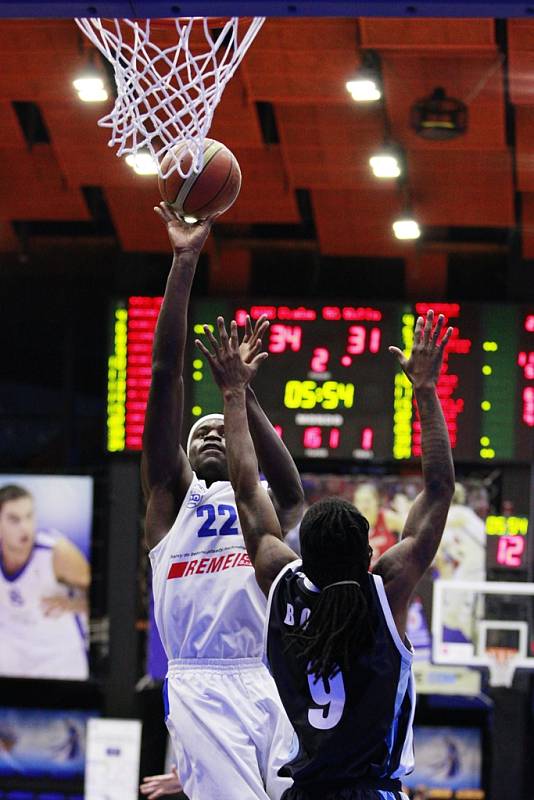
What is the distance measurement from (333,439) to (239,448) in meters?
6.05

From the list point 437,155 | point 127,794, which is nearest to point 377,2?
point 437,155

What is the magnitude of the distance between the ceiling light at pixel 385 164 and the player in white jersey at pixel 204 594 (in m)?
4.92

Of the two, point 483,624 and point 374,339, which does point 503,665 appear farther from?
point 374,339

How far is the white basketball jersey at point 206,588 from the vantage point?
4500 millimetres

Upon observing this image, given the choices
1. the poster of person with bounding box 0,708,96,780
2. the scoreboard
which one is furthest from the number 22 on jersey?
the poster of person with bounding box 0,708,96,780

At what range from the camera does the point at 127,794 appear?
10.4 m

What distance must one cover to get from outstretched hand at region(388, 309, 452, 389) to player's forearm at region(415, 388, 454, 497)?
3 centimetres

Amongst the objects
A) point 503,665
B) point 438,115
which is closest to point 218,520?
point 438,115

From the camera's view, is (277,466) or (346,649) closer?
(346,649)

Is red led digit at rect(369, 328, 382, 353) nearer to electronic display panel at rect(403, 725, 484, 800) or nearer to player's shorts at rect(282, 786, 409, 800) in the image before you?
electronic display panel at rect(403, 725, 484, 800)

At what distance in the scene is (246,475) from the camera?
377 cm

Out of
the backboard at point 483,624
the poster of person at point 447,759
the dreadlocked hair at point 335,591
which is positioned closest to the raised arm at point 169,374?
the dreadlocked hair at point 335,591

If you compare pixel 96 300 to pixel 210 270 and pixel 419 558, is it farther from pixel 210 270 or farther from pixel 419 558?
pixel 419 558

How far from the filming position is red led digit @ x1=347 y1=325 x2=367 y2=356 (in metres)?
9.84
